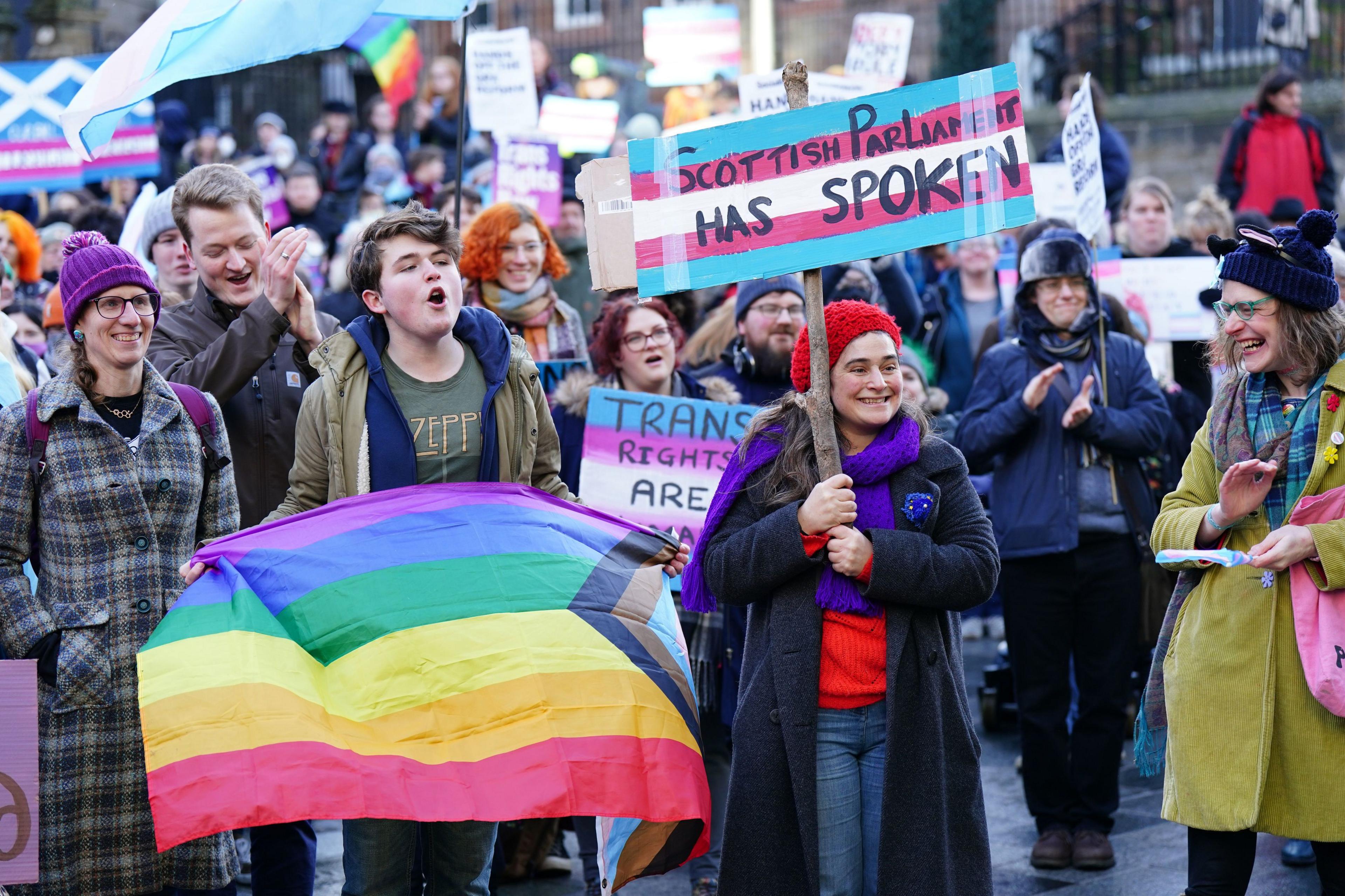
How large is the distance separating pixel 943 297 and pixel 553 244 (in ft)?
9.45

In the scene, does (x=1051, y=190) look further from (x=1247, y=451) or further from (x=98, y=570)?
(x=98, y=570)

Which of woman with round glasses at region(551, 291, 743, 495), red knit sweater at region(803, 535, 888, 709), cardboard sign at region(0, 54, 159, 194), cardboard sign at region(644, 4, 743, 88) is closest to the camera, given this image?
red knit sweater at region(803, 535, 888, 709)

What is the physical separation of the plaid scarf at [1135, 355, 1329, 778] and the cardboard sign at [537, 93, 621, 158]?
7875mm

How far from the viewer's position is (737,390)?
6211 millimetres

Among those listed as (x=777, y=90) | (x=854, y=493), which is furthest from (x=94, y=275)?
(x=777, y=90)

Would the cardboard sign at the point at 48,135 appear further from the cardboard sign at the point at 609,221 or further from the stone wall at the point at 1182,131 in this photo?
the stone wall at the point at 1182,131

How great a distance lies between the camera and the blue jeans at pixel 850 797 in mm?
3949

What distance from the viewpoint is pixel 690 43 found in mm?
13633

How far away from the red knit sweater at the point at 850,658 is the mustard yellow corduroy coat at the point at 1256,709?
3.01 feet

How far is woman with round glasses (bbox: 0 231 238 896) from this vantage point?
13.7ft

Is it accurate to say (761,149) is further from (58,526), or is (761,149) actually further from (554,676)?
(58,526)

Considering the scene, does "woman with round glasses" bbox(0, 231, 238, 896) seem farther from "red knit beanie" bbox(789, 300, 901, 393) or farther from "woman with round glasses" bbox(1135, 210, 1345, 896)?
"woman with round glasses" bbox(1135, 210, 1345, 896)

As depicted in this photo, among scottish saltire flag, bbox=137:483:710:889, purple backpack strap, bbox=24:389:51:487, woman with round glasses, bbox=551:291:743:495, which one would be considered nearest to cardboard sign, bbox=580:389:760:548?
woman with round glasses, bbox=551:291:743:495

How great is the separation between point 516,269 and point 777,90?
3564 millimetres
